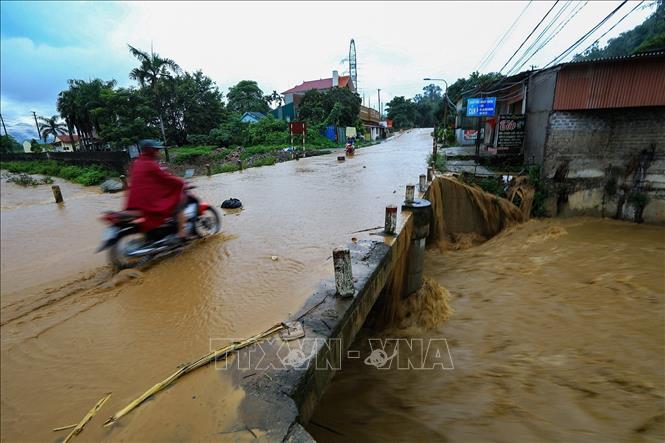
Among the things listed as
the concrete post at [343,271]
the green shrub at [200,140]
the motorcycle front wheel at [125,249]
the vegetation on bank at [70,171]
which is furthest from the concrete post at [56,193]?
the green shrub at [200,140]

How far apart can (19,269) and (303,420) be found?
5278 millimetres

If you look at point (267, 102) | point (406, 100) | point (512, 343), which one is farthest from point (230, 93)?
point (512, 343)

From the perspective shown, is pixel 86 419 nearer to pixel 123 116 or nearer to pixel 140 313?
pixel 140 313

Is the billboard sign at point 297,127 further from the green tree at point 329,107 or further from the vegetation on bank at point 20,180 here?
the vegetation on bank at point 20,180

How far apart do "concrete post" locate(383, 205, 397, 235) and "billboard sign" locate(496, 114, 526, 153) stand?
967 cm

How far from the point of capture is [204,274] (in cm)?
473

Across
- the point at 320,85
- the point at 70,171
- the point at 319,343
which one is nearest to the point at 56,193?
the point at 319,343

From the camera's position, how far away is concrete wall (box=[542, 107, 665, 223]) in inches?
394

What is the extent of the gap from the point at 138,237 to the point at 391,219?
162 inches

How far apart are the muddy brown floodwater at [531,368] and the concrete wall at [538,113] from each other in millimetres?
4559

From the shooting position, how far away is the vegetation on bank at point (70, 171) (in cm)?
2239

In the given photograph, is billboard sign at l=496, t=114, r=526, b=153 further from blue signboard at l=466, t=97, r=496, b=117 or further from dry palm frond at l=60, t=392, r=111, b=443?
dry palm frond at l=60, t=392, r=111, b=443

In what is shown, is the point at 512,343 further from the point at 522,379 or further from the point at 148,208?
the point at 148,208

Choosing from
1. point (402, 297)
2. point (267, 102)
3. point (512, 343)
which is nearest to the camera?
point (512, 343)
